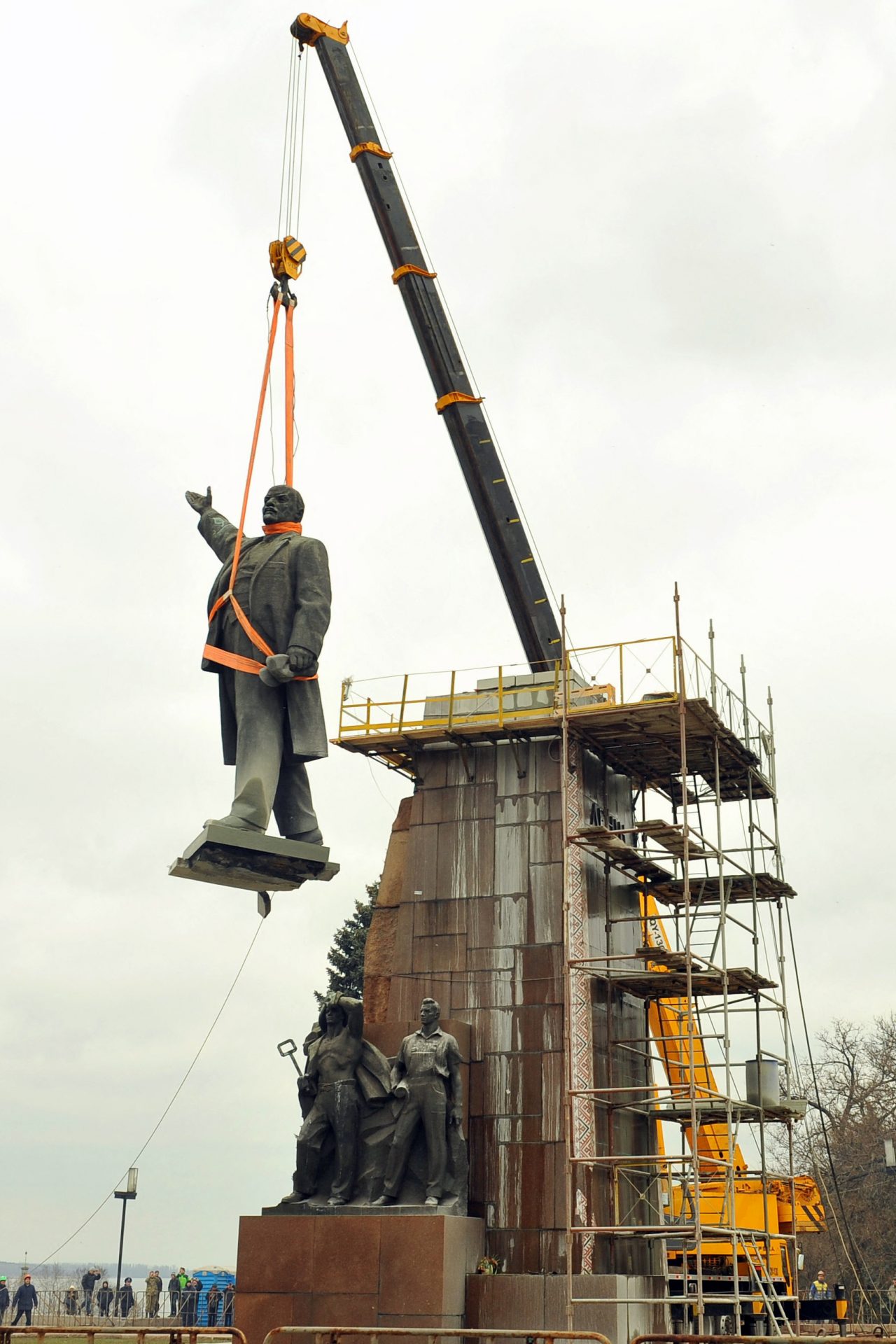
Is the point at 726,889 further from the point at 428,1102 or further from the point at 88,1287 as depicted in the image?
the point at 88,1287

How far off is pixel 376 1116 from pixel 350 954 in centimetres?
1955

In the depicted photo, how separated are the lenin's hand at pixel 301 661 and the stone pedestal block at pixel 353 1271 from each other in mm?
8703

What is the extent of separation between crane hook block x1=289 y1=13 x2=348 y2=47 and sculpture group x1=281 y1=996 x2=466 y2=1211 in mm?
17861

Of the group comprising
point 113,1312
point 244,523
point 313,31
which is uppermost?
point 313,31

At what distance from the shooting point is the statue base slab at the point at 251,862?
45.4ft

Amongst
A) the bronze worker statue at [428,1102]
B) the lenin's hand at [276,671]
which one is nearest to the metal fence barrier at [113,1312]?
the bronze worker statue at [428,1102]

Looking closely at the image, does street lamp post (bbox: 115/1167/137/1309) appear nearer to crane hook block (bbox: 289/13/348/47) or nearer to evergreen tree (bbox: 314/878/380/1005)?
evergreen tree (bbox: 314/878/380/1005)

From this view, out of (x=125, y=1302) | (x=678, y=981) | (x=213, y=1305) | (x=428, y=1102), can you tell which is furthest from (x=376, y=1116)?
(x=125, y=1302)

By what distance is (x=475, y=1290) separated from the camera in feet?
67.7

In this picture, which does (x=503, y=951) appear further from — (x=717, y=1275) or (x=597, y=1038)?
(x=717, y=1275)

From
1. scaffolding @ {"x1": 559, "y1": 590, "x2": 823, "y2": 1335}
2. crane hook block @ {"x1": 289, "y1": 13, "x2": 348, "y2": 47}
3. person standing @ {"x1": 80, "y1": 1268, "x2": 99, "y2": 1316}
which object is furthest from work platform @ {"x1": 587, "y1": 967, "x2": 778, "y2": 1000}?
crane hook block @ {"x1": 289, "y1": 13, "x2": 348, "y2": 47}

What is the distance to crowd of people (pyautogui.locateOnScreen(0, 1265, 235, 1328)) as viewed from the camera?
28281mm

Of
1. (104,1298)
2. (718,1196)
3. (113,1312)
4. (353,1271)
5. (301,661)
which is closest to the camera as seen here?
(301,661)

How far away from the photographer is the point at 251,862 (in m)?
14.1
